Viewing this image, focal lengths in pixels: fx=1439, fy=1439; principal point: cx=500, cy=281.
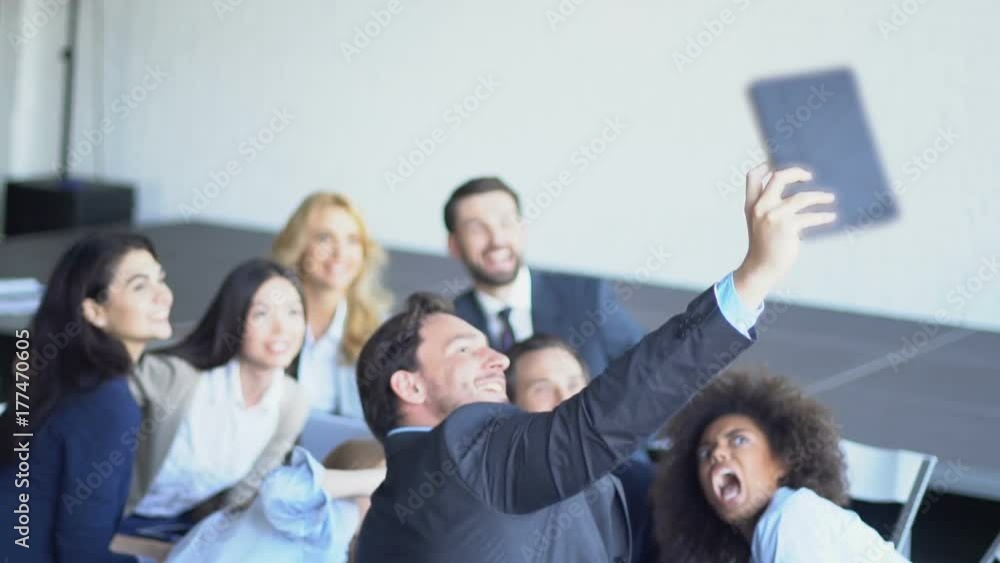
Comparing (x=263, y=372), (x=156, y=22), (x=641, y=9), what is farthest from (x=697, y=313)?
(x=156, y=22)

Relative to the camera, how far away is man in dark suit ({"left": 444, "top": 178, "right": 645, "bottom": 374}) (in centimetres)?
411

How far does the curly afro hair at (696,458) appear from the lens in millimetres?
2592

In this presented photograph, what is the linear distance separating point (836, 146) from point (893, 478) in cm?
439

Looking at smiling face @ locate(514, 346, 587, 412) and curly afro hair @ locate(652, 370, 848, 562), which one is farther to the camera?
smiling face @ locate(514, 346, 587, 412)

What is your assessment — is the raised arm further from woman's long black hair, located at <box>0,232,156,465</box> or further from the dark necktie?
the dark necktie

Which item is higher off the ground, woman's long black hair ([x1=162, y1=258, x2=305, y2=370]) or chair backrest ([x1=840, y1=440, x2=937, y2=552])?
woman's long black hair ([x1=162, y1=258, x2=305, y2=370])

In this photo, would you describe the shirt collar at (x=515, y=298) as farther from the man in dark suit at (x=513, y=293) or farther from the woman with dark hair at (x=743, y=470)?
the woman with dark hair at (x=743, y=470)

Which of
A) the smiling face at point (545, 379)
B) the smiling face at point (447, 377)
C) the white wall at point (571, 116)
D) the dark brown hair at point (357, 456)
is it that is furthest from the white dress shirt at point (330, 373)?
the white wall at point (571, 116)

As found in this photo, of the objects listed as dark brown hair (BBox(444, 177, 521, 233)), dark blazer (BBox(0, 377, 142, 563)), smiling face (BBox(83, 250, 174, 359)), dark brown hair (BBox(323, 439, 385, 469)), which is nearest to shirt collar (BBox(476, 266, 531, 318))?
dark brown hair (BBox(444, 177, 521, 233))

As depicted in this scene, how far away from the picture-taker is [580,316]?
4.21 metres

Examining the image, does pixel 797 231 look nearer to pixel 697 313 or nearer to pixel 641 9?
pixel 697 313

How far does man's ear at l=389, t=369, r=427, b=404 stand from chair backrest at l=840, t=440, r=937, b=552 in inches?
43.0

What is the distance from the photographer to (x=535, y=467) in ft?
6.04

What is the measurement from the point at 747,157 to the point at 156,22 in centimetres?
401
